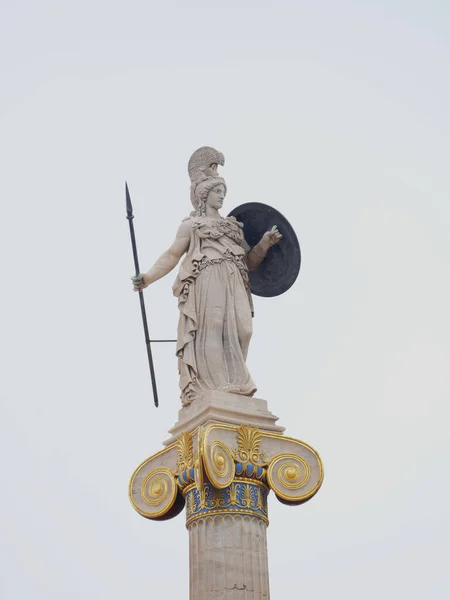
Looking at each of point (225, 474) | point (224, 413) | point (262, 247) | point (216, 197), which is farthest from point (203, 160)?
point (225, 474)

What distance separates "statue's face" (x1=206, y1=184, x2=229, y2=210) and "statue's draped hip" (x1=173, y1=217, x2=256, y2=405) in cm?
31

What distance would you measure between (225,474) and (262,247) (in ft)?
14.9

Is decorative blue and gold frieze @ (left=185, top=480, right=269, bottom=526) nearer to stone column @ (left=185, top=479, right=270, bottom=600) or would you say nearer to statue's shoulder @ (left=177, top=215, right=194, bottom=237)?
stone column @ (left=185, top=479, right=270, bottom=600)

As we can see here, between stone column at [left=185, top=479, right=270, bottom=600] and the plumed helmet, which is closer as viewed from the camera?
stone column at [left=185, top=479, right=270, bottom=600]

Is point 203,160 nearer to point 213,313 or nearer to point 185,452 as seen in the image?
point 213,313

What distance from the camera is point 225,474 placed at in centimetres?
1562

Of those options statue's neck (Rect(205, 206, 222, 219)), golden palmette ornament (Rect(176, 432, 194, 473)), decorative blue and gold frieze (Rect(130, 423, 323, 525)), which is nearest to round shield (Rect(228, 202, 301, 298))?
statue's neck (Rect(205, 206, 222, 219))

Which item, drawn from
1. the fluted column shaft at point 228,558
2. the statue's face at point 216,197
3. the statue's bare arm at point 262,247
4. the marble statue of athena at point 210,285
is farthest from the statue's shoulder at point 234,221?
the fluted column shaft at point 228,558

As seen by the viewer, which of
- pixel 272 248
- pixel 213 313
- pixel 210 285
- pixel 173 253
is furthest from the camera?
pixel 272 248

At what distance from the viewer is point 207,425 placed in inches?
628

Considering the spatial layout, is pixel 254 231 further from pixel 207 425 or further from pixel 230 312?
pixel 207 425

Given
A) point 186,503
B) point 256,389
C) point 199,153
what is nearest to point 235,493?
point 186,503

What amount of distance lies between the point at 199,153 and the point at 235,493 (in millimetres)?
5995

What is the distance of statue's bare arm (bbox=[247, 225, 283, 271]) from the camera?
1859 cm
